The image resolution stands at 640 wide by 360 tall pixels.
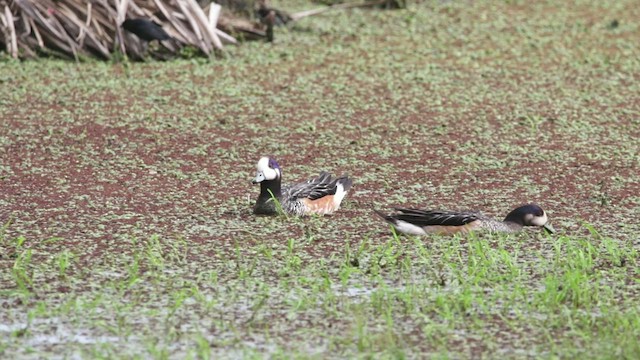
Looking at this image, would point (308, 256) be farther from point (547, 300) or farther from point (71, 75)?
point (71, 75)

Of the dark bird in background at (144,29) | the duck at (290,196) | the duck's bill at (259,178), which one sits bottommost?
the dark bird in background at (144,29)

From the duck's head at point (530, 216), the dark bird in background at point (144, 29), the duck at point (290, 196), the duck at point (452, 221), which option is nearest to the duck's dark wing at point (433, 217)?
the duck at point (452, 221)

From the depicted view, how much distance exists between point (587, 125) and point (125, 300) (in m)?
4.09

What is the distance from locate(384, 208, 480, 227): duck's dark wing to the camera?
5.93 metres

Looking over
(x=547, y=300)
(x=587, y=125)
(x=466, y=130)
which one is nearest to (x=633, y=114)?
(x=587, y=125)

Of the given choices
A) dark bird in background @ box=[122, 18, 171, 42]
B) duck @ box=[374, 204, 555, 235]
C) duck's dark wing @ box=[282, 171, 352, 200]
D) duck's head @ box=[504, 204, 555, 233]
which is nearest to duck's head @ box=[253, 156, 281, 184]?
duck's dark wing @ box=[282, 171, 352, 200]

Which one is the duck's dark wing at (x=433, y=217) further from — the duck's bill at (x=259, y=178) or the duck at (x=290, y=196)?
the duck's bill at (x=259, y=178)

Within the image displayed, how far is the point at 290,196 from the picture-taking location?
6.41 m

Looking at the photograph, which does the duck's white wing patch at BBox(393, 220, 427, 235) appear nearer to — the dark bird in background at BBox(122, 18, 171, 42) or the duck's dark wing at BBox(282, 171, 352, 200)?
the duck's dark wing at BBox(282, 171, 352, 200)

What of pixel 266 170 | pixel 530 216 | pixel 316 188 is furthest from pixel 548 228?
pixel 266 170

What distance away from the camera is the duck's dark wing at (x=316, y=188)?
6.39 meters

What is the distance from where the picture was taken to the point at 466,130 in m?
8.19

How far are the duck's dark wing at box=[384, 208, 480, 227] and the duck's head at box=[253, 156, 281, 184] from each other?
0.69 m

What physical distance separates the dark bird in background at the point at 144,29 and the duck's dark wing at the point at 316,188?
3082 mm
